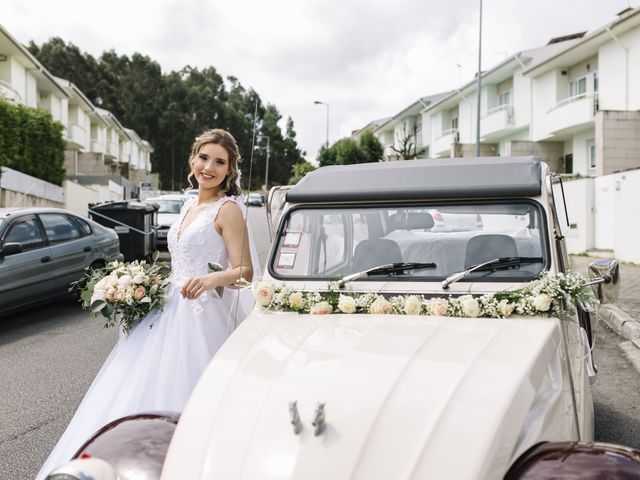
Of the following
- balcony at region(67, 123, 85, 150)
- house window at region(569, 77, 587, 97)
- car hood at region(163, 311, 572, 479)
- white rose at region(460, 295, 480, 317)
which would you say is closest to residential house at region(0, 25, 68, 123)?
balcony at region(67, 123, 85, 150)

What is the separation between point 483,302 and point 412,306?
1.09 feet

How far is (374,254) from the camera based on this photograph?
350cm

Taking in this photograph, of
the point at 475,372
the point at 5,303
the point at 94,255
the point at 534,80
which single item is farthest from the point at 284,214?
the point at 534,80

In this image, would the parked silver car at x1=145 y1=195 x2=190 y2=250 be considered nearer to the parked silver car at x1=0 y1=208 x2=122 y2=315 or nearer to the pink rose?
the parked silver car at x1=0 y1=208 x2=122 y2=315

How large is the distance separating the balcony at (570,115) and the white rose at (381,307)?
80.0 feet

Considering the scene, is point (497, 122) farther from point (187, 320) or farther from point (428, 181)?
point (187, 320)

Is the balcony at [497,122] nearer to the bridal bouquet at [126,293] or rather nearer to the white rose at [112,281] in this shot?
the bridal bouquet at [126,293]

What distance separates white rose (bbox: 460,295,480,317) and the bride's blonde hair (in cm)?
168

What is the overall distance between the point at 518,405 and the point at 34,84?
4044cm

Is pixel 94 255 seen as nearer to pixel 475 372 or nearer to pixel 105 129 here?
pixel 475 372

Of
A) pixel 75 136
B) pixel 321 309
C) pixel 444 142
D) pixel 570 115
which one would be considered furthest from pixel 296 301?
pixel 75 136

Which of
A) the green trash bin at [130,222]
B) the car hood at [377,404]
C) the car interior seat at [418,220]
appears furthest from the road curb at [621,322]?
the green trash bin at [130,222]

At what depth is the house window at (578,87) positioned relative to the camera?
2623 centimetres

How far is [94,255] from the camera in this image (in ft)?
35.4
